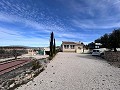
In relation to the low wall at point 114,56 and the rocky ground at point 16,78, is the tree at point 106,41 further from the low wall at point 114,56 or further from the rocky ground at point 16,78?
the rocky ground at point 16,78

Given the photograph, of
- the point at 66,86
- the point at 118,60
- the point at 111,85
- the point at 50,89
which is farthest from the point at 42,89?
the point at 118,60

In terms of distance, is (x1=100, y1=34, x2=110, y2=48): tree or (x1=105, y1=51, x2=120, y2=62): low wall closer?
(x1=105, y1=51, x2=120, y2=62): low wall

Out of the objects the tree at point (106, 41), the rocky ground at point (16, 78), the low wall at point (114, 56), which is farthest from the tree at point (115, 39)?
the rocky ground at point (16, 78)

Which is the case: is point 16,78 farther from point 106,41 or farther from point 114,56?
point 106,41

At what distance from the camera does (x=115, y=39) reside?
28656mm

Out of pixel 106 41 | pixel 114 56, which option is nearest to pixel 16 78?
pixel 114 56

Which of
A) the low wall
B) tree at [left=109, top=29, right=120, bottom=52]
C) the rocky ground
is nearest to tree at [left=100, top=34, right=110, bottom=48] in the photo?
tree at [left=109, top=29, right=120, bottom=52]

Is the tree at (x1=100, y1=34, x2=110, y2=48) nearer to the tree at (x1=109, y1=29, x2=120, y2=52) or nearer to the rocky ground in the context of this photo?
the tree at (x1=109, y1=29, x2=120, y2=52)

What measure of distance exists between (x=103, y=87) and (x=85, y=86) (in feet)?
2.96

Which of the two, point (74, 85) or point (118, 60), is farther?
point (118, 60)

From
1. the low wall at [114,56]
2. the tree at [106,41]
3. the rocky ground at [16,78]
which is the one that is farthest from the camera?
the tree at [106,41]

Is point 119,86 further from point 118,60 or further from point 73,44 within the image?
point 73,44

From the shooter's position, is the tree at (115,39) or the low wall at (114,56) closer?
the low wall at (114,56)

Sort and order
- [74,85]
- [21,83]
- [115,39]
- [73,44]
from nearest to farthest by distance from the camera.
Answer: [74,85], [21,83], [115,39], [73,44]
